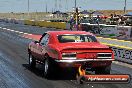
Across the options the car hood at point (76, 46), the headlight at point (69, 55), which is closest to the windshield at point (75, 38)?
the car hood at point (76, 46)

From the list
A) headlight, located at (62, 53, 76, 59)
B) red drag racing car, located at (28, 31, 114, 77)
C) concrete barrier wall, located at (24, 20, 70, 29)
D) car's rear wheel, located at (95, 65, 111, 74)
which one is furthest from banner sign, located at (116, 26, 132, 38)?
headlight, located at (62, 53, 76, 59)

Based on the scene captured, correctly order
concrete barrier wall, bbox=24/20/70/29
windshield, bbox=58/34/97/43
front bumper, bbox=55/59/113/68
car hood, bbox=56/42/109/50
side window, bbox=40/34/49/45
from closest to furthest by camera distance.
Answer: front bumper, bbox=55/59/113/68, car hood, bbox=56/42/109/50, windshield, bbox=58/34/97/43, side window, bbox=40/34/49/45, concrete barrier wall, bbox=24/20/70/29

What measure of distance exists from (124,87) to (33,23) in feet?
215

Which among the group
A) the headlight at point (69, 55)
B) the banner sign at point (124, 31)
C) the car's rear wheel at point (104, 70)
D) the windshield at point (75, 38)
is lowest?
the banner sign at point (124, 31)

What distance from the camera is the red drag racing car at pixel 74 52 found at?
1087 centimetres

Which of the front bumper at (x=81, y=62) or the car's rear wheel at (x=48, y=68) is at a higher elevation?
the front bumper at (x=81, y=62)

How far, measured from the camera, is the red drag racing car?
35.7ft

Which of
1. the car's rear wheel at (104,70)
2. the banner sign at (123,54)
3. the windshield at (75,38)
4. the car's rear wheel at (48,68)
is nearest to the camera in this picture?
the car's rear wheel at (48,68)

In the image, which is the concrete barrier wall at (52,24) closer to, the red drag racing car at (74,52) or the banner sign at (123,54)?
the banner sign at (123,54)

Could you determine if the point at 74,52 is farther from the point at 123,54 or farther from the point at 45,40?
the point at 123,54

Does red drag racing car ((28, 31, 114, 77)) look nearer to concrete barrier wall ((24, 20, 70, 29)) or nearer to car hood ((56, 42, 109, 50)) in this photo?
car hood ((56, 42, 109, 50))

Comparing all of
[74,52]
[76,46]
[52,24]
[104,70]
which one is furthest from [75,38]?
[52,24]

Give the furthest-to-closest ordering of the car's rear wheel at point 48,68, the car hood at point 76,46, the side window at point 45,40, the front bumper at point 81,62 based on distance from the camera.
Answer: the side window at point 45,40 → the car's rear wheel at point 48,68 → the car hood at point 76,46 → the front bumper at point 81,62

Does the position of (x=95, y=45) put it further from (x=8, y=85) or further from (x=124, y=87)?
(x=8, y=85)
